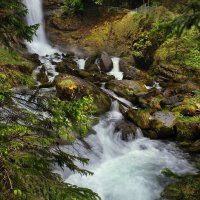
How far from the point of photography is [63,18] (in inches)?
976

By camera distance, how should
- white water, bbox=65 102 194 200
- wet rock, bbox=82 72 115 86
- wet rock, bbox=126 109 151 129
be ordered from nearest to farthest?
white water, bbox=65 102 194 200
wet rock, bbox=126 109 151 129
wet rock, bbox=82 72 115 86

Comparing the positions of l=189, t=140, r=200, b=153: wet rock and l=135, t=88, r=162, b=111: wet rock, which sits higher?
l=135, t=88, r=162, b=111: wet rock

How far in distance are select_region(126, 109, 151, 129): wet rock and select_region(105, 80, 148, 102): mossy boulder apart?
1.82 metres

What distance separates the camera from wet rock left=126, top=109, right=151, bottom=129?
13367 millimetres

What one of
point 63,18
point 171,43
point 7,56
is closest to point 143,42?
point 171,43

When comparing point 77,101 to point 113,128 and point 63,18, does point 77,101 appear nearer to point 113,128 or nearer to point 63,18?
point 113,128

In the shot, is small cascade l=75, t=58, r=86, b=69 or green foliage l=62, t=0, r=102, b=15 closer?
small cascade l=75, t=58, r=86, b=69

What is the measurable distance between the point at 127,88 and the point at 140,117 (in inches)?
121

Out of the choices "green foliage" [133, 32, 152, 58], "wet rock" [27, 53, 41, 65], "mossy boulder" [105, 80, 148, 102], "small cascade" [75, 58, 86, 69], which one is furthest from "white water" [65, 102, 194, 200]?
"green foliage" [133, 32, 152, 58]

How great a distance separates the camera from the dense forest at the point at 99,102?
4309mm

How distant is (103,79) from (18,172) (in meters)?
14.3

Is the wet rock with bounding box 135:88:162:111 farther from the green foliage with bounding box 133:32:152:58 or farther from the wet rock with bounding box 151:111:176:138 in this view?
the green foliage with bounding box 133:32:152:58

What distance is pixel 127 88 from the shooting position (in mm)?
16344

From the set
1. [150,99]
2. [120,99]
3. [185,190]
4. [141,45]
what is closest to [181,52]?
[141,45]
